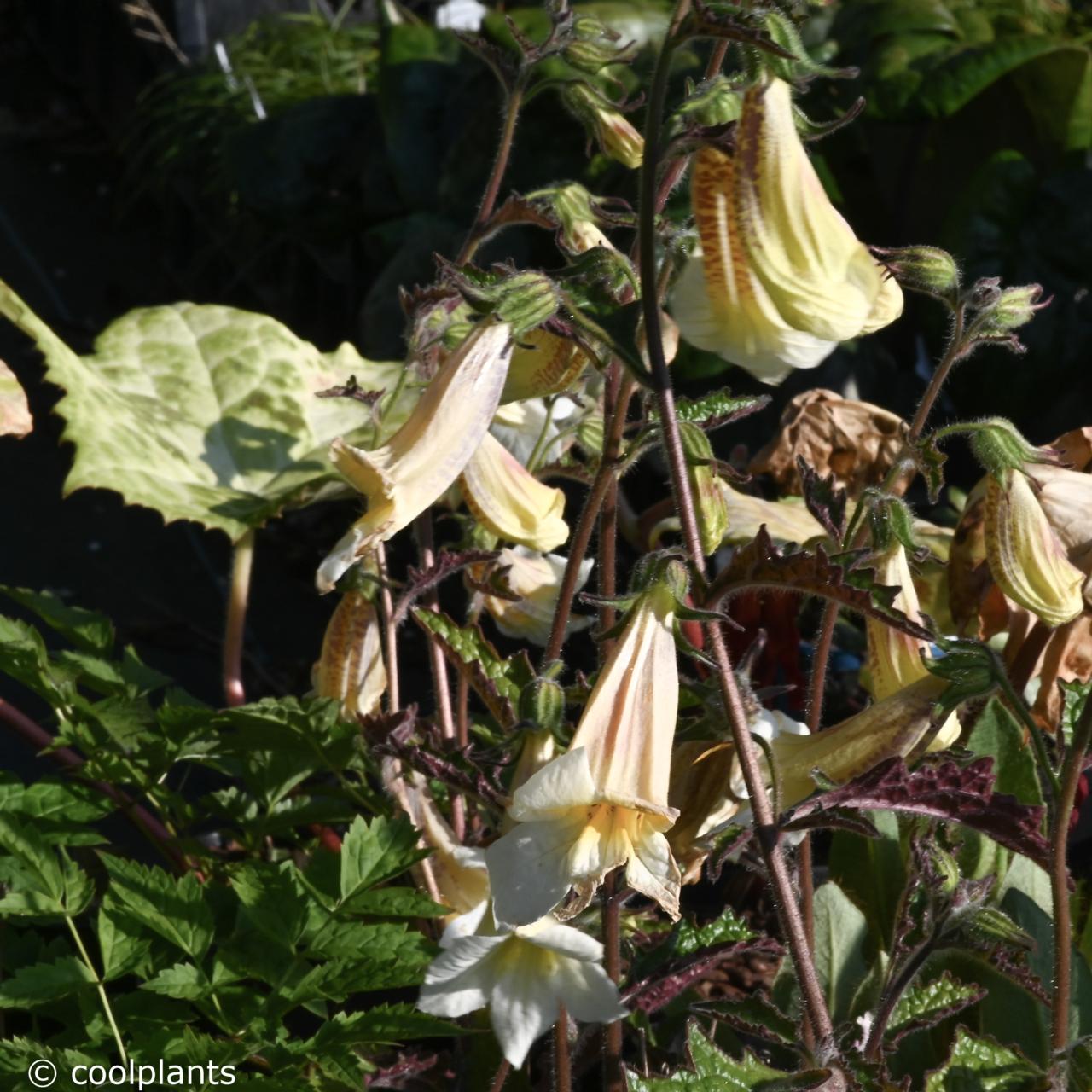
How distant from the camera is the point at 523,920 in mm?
744

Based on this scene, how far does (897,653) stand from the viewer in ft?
3.20

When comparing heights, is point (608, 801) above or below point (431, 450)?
below

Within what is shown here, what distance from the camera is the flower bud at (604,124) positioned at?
110 centimetres

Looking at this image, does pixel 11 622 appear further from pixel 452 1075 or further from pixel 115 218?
pixel 115 218

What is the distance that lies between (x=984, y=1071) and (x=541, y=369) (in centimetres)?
58

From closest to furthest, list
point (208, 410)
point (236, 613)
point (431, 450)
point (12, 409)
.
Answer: point (431, 450) → point (12, 409) → point (236, 613) → point (208, 410)

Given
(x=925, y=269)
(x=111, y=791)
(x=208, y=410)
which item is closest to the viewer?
(x=925, y=269)

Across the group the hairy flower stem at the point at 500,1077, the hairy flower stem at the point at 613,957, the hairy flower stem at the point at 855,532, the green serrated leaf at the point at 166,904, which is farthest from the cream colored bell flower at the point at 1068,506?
the green serrated leaf at the point at 166,904

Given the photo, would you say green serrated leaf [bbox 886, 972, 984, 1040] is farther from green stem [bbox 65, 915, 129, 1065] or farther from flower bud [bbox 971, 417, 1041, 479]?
green stem [bbox 65, 915, 129, 1065]

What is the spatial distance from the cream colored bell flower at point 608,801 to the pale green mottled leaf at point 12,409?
0.60 meters

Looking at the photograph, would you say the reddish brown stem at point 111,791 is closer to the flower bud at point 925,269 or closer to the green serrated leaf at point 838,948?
the green serrated leaf at point 838,948

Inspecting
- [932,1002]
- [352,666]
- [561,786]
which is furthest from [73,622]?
[932,1002]

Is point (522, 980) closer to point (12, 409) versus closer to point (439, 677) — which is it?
point (439, 677)

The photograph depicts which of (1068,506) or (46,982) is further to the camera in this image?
(1068,506)
